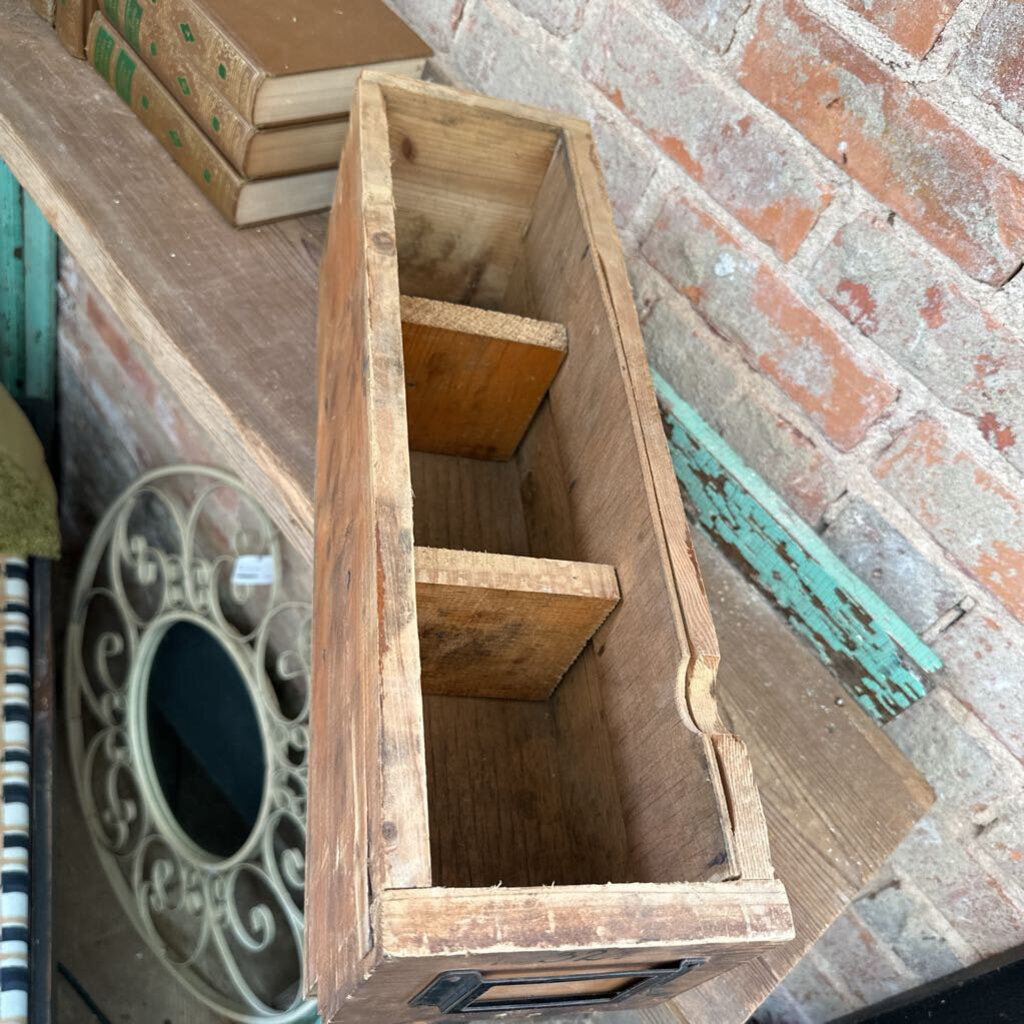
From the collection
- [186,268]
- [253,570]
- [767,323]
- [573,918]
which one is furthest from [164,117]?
[573,918]

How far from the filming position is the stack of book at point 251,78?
3.27 ft

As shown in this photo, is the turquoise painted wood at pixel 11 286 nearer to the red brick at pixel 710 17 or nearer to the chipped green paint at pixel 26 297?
the chipped green paint at pixel 26 297

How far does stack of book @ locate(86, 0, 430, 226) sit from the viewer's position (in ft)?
3.27

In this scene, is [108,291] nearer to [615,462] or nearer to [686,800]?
[615,462]

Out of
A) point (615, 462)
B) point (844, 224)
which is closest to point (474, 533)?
point (615, 462)

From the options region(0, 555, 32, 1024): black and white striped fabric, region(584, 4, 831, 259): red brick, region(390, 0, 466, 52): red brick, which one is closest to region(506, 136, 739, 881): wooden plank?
region(584, 4, 831, 259): red brick

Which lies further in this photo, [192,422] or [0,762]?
[192,422]

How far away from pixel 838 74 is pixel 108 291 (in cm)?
90

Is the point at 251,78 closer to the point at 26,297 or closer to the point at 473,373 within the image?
the point at 473,373

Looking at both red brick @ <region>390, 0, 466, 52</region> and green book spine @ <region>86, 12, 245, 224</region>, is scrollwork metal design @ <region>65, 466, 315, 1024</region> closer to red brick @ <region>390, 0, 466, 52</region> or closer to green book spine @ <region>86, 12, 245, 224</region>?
green book spine @ <region>86, 12, 245, 224</region>

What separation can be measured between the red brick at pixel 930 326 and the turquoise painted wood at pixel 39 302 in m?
1.42

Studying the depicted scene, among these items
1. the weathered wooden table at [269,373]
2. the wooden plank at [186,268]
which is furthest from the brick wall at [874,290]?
the wooden plank at [186,268]

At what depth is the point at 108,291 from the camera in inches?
45.8

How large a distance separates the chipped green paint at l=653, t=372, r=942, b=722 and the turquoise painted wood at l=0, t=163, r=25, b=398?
1257 mm
